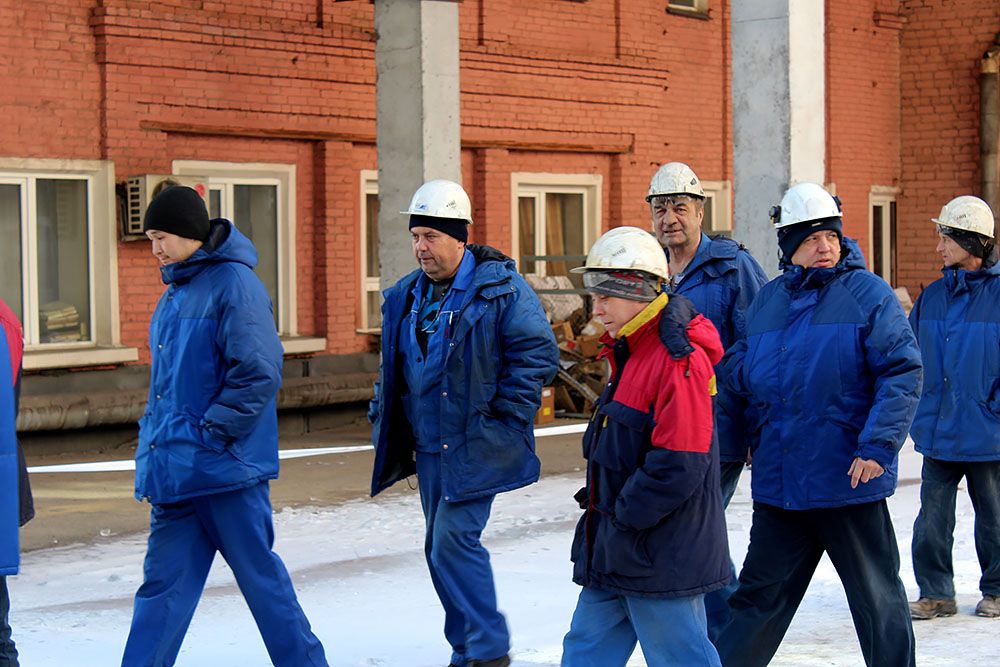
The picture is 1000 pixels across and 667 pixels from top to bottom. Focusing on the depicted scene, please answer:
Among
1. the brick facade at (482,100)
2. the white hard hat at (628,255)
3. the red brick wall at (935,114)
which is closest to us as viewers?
the white hard hat at (628,255)

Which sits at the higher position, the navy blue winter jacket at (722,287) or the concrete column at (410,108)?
the concrete column at (410,108)

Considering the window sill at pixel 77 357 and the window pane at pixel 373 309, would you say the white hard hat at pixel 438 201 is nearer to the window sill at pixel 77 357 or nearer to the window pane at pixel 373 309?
the window sill at pixel 77 357

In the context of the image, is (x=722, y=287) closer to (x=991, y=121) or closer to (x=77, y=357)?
(x=77, y=357)

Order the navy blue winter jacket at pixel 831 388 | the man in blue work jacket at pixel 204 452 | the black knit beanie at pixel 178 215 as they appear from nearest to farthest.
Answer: the navy blue winter jacket at pixel 831 388, the man in blue work jacket at pixel 204 452, the black knit beanie at pixel 178 215

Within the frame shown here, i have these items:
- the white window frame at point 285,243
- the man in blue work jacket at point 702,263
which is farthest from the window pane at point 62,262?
the man in blue work jacket at point 702,263

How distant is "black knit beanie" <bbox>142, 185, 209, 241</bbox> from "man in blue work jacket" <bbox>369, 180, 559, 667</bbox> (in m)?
0.91

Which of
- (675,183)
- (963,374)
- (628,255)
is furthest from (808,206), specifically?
(963,374)

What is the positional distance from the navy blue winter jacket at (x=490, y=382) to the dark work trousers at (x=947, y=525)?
79.9 inches

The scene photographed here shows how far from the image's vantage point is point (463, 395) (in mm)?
6129

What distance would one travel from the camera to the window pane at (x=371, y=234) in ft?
49.1

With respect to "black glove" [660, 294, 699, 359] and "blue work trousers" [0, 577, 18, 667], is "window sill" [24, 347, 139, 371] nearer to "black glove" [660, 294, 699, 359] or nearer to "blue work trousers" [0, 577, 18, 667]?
"blue work trousers" [0, 577, 18, 667]

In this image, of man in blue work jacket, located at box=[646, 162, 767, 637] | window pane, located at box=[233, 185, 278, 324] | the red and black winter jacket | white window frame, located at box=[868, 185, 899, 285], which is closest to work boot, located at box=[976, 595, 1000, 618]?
man in blue work jacket, located at box=[646, 162, 767, 637]

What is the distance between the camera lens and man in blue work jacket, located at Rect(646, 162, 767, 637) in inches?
249

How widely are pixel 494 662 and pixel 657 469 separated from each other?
74.6 inches
